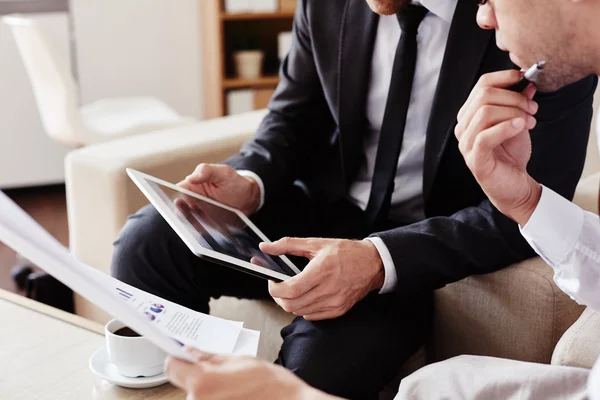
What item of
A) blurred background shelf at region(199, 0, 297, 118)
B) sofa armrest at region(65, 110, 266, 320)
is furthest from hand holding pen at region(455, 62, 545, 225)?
blurred background shelf at region(199, 0, 297, 118)

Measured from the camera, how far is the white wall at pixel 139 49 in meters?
3.45

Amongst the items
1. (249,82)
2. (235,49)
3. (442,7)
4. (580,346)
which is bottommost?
(249,82)

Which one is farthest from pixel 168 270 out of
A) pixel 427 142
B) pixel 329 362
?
pixel 427 142

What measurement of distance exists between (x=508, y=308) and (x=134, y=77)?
8.81 ft

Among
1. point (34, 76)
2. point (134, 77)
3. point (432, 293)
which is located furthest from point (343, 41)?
point (134, 77)

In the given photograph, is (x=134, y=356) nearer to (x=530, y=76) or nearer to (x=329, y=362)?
(x=329, y=362)

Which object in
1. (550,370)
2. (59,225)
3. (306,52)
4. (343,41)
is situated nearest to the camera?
(550,370)

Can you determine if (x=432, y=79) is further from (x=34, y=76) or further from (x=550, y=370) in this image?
(x=34, y=76)

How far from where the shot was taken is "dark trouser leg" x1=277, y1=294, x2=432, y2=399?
3.65 ft

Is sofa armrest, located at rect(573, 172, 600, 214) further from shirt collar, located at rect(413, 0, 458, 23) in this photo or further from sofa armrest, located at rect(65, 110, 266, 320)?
sofa armrest, located at rect(65, 110, 266, 320)

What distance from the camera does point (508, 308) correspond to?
48.3 inches

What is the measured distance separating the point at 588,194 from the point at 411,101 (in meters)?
0.38

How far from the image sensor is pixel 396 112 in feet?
4.56

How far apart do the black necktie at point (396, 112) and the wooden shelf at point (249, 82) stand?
231 centimetres
